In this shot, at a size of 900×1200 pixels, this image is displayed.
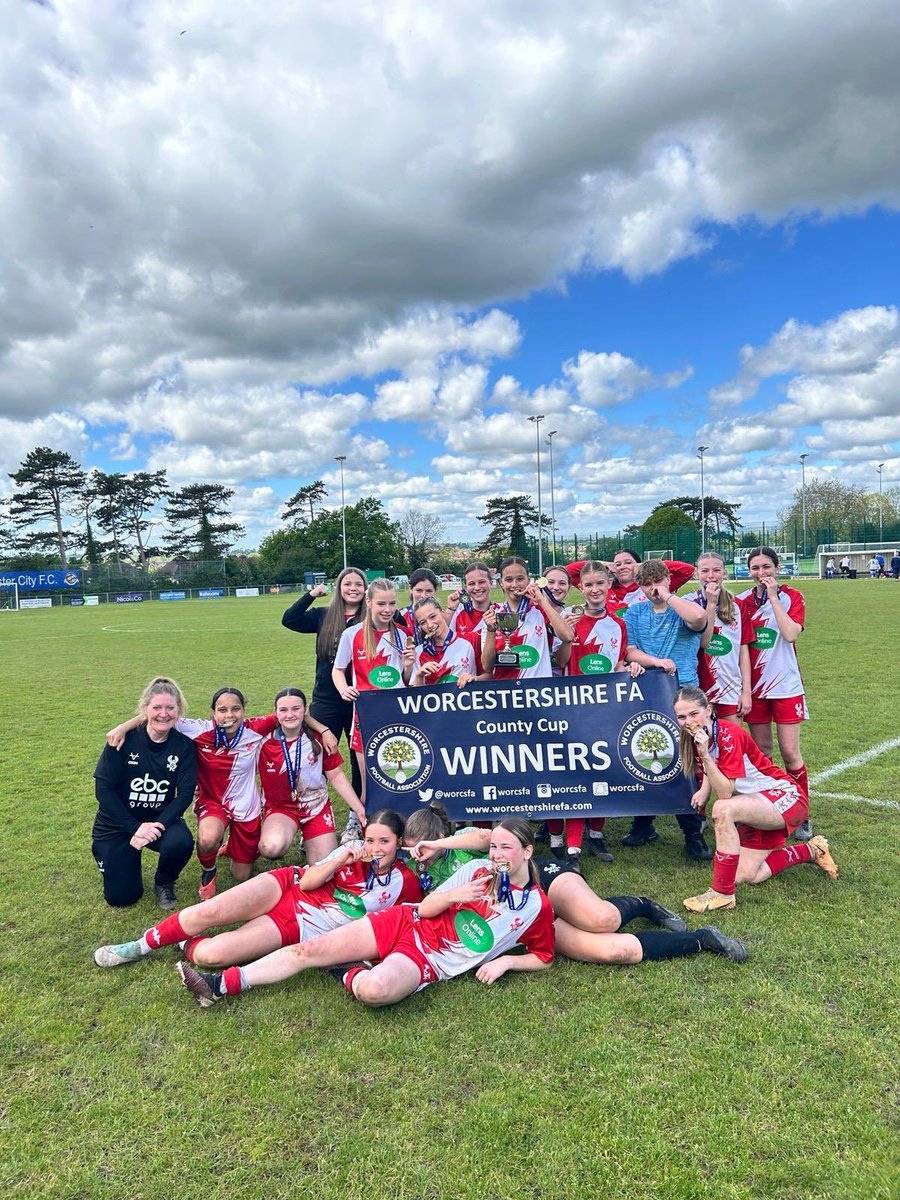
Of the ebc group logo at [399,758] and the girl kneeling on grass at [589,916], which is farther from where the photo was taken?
the ebc group logo at [399,758]

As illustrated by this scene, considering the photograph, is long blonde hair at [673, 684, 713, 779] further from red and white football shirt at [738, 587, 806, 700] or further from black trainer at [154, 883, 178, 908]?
black trainer at [154, 883, 178, 908]

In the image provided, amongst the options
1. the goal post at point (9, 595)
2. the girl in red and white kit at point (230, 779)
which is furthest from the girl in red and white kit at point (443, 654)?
the goal post at point (9, 595)

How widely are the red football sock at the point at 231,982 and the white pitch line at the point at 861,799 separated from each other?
460 centimetres

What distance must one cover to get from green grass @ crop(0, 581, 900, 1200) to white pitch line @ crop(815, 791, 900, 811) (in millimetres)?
1063

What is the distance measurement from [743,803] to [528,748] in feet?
4.50

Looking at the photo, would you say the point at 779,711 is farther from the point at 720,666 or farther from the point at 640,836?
the point at 640,836

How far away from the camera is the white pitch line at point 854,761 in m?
6.12

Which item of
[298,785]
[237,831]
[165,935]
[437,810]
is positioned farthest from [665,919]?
[237,831]

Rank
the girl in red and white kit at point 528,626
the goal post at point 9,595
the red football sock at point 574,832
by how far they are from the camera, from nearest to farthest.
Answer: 1. the red football sock at point 574,832
2. the girl in red and white kit at point 528,626
3. the goal post at point 9,595

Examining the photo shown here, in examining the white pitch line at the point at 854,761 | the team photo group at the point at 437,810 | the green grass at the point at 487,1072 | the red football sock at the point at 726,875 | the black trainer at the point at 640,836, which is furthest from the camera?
the white pitch line at the point at 854,761

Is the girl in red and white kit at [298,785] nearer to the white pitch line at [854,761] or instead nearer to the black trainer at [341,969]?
the black trainer at [341,969]

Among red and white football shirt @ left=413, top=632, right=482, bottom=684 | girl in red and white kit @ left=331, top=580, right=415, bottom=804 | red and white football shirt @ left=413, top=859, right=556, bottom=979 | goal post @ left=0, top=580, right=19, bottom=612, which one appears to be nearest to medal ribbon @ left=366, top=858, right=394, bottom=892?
red and white football shirt @ left=413, top=859, right=556, bottom=979

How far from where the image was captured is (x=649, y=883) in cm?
432

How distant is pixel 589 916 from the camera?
11.5 feet
